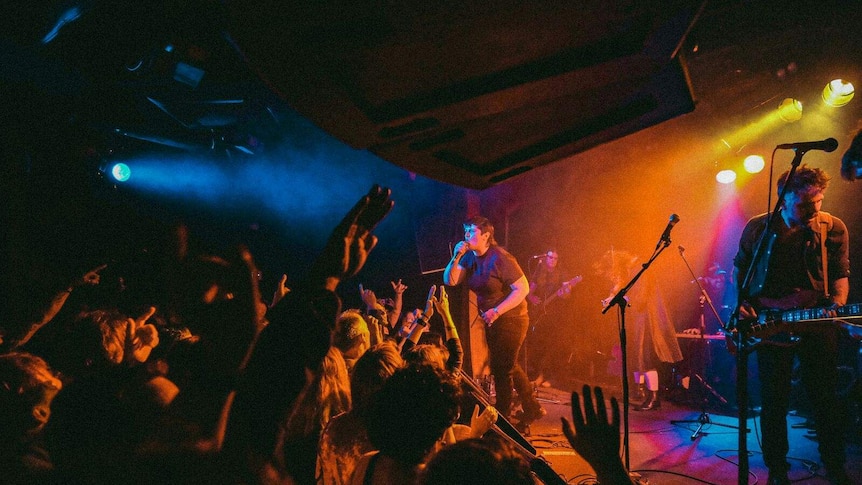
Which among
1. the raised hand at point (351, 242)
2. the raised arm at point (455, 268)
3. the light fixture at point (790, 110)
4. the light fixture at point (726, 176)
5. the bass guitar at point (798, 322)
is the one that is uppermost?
the light fixture at point (790, 110)

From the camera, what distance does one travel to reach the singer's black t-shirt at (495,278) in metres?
6.10

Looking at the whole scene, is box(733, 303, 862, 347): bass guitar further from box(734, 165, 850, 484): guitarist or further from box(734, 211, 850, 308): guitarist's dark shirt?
box(734, 211, 850, 308): guitarist's dark shirt

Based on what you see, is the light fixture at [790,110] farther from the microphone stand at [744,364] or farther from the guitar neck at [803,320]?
the microphone stand at [744,364]

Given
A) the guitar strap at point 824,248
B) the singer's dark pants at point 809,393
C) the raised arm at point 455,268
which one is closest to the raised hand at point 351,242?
the singer's dark pants at point 809,393

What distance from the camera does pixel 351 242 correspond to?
1.32 m

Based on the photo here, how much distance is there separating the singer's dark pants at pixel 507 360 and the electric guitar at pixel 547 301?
194 inches

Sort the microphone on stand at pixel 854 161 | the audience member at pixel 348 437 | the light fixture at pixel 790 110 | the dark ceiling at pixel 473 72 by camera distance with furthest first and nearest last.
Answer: the light fixture at pixel 790 110
the microphone on stand at pixel 854 161
the audience member at pixel 348 437
the dark ceiling at pixel 473 72

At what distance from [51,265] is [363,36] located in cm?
254

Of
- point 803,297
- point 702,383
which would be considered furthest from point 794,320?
point 702,383

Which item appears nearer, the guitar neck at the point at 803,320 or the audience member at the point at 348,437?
the audience member at the point at 348,437

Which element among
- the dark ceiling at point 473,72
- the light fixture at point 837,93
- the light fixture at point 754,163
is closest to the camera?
the dark ceiling at point 473,72

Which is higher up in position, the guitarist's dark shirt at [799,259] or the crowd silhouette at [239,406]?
the guitarist's dark shirt at [799,259]

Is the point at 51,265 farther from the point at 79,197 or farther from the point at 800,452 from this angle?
the point at 800,452

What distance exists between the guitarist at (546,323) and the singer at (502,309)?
4839mm
